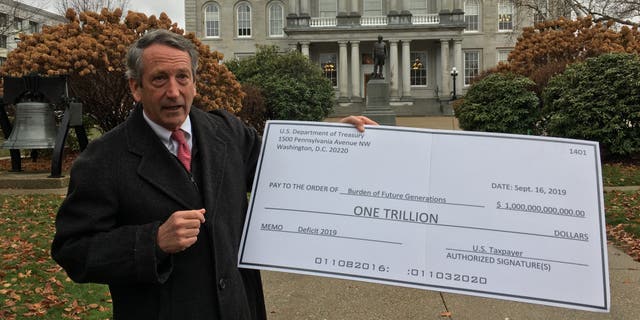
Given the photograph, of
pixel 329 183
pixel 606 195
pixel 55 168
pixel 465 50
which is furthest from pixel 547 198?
pixel 465 50

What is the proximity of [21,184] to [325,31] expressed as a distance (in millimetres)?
40921

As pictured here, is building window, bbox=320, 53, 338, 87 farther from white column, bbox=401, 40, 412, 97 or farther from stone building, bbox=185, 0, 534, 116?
white column, bbox=401, 40, 412, 97

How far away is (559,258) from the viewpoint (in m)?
2.30

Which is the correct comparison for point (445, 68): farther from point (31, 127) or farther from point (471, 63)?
point (31, 127)

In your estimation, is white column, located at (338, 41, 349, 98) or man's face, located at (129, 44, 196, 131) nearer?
man's face, located at (129, 44, 196, 131)

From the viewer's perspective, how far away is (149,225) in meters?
1.89

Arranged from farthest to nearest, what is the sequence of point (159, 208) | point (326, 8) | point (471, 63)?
1. point (326, 8)
2. point (471, 63)
3. point (159, 208)

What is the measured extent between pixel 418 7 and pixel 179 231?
5632cm

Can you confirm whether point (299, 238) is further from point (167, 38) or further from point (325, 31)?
point (325, 31)

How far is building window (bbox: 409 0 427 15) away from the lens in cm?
5441

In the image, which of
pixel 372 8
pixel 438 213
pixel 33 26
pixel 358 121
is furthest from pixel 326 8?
pixel 438 213

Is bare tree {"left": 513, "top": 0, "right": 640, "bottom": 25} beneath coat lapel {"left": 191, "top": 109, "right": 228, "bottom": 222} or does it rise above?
above

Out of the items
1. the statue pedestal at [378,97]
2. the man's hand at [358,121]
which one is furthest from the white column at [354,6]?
the man's hand at [358,121]

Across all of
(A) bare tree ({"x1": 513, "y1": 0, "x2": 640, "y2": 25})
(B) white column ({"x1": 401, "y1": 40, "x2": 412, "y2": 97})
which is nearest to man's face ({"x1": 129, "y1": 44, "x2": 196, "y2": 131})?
(A) bare tree ({"x1": 513, "y1": 0, "x2": 640, "y2": 25})
